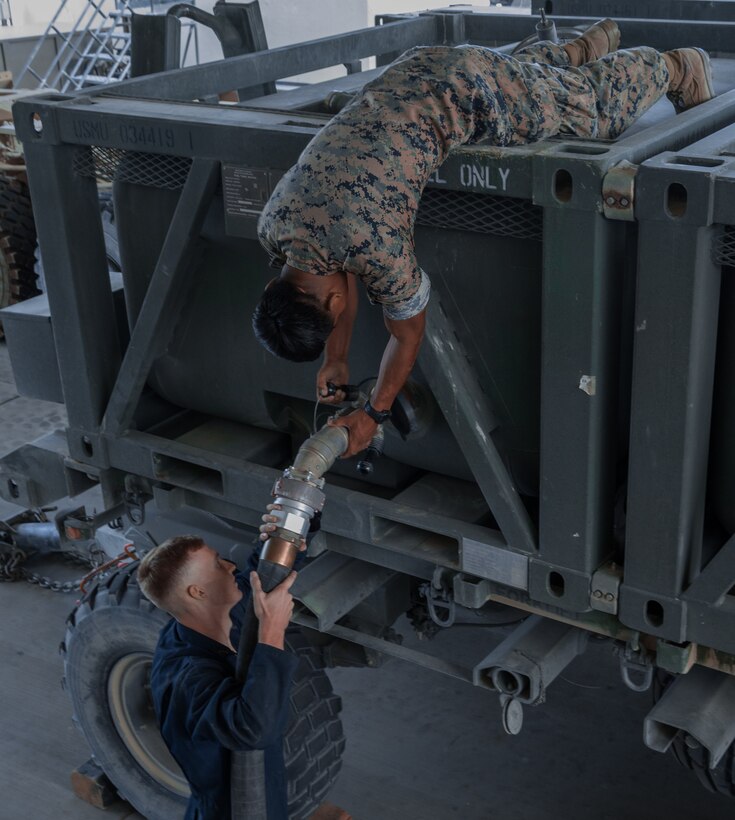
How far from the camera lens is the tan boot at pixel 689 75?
3090mm

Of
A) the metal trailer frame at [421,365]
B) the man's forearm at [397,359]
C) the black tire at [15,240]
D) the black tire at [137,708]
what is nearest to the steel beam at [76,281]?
the metal trailer frame at [421,365]

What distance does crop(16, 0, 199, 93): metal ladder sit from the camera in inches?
506

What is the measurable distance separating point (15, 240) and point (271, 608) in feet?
21.4

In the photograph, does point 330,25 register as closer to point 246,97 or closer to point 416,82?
point 246,97

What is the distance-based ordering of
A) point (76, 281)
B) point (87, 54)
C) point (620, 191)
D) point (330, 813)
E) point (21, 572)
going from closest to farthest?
point (620, 191), point (76, 281), point (330, 813), point (21, 572), point (87, 54)

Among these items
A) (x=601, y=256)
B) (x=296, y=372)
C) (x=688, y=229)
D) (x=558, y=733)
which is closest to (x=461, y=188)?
(x=601, y=256)

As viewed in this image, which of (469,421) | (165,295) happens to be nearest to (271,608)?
(469,421)

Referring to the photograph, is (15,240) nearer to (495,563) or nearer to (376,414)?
(376,414)

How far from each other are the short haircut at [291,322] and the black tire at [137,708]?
1.11m

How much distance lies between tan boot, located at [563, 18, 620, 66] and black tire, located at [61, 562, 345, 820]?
1.83m

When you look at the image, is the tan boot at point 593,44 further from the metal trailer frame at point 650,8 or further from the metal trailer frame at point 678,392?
the metal trailer frame at point 650,8

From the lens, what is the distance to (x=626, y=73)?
10.0 feet

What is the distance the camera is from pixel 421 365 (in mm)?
2668

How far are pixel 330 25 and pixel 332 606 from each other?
38.2ft
